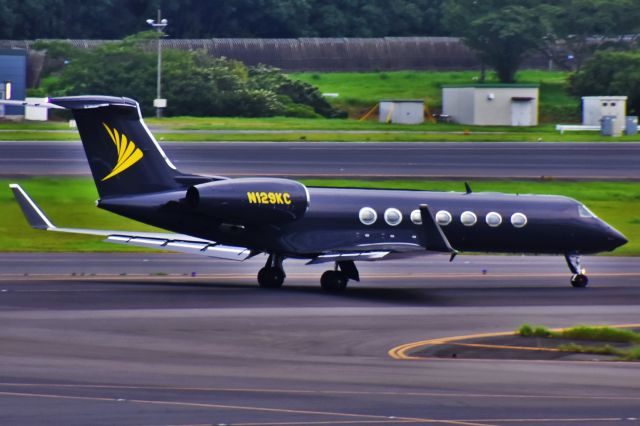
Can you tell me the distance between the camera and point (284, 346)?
896 inches

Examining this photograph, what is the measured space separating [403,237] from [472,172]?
28091mm

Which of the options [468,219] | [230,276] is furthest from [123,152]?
[468,219]

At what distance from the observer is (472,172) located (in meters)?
59.3

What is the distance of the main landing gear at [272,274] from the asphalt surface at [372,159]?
2404 centimetres

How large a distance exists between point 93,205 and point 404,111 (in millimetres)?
42346

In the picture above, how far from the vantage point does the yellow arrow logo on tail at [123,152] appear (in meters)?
30.2

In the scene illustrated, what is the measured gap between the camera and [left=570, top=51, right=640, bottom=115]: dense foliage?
301 ft

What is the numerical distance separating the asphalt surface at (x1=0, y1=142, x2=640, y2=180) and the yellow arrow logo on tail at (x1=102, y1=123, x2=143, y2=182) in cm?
2484

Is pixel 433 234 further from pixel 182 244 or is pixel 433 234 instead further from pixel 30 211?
pixel 30 211

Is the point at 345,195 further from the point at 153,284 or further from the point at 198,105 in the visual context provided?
the point at 198,105

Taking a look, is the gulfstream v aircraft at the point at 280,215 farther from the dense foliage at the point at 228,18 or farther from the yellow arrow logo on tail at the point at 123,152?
the dense foliage at the point at 228,18

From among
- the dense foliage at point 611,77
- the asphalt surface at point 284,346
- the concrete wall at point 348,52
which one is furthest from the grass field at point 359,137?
the asphalt surface at point 284,346

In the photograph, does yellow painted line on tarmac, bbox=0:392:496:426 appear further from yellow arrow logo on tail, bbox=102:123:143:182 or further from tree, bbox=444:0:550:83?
tree, bbox=444:0:550:83

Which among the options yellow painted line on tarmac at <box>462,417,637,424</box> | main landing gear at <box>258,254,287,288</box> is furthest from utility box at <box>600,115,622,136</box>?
yellow painted line on tarmac at <box>462,417,637,424</box>
